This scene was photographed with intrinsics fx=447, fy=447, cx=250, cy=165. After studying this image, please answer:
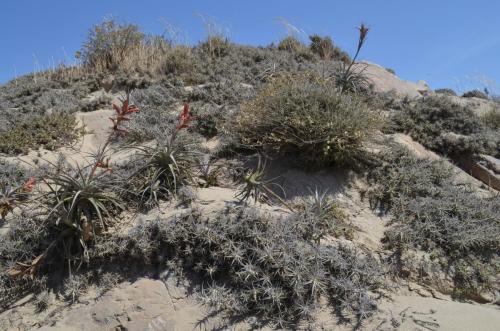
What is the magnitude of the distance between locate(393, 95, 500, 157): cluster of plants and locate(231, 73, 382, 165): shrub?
5.32ft

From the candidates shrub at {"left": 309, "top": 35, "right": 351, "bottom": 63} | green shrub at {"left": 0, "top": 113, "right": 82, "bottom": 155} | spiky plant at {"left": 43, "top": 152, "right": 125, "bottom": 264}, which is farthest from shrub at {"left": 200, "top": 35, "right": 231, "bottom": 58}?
spiky plant at {"left": 43, "top": 152, "right": 125, "bottom": 264}

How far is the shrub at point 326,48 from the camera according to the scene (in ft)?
37.5

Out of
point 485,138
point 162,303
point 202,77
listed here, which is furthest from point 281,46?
point 162,303

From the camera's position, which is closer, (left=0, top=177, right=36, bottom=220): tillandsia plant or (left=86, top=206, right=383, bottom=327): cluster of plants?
(left=86, top=206, right=383, bottom=327): cluster of plants

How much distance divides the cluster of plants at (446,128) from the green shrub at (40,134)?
207 inches

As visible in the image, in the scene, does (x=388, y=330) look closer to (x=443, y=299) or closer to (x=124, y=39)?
(x=443, y=299)

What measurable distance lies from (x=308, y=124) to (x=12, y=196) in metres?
3.57

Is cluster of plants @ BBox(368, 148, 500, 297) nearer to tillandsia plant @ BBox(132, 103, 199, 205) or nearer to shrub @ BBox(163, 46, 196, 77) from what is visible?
tillandsia plant @ BBox(132, 103, 199, 205)

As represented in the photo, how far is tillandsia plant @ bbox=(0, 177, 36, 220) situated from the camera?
4.71 m

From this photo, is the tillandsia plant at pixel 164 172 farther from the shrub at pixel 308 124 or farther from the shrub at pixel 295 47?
the shrub at pixel 295 47

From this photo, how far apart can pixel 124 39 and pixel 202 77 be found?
9.25 feet

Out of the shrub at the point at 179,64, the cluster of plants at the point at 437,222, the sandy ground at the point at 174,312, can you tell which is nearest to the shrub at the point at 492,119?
the cluster of plants at the point at 437,222

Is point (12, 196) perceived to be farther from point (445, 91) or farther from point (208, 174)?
point (445, 91)

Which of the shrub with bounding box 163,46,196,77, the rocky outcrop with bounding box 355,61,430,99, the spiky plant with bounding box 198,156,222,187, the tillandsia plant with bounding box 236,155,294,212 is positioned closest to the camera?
the tillandsia plant with bounding box 236,155,294,212
